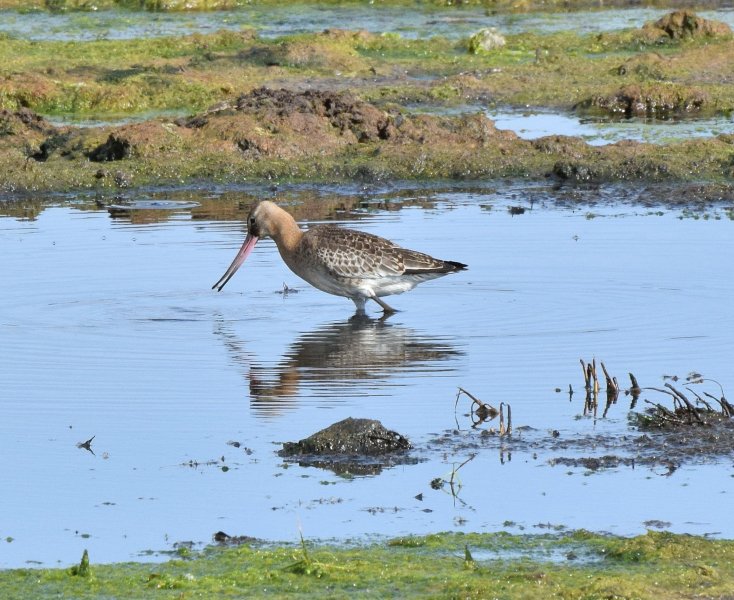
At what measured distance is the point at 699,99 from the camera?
2111 cm

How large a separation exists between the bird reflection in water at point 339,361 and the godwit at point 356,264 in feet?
1.36

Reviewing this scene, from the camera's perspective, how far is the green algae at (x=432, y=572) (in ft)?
18.9

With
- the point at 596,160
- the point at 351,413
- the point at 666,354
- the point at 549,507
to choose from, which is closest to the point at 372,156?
the point at 596,160

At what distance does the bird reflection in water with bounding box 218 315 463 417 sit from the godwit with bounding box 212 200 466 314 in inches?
16.3

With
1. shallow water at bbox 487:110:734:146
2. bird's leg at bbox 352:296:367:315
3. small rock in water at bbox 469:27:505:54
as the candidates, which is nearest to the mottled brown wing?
bird's leg at bbox 352:296:367:315

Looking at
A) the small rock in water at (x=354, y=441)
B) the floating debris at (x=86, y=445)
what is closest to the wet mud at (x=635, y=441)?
the small rock in water at (x=354, y=441)

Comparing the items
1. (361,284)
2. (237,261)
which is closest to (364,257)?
(361,284)

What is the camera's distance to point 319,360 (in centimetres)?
1033

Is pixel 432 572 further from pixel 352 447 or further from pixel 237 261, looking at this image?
pixel 237 261

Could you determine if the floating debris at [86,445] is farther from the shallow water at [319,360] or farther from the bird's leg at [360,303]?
the bird's leg at [360,303]

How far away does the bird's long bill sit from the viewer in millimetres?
12656

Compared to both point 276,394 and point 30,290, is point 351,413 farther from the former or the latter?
point 30,290

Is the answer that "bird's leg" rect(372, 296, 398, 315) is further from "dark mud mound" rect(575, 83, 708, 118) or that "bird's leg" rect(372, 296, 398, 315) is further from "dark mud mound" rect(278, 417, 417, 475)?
"dark mud mound" rect(575, 83, 708, 118)

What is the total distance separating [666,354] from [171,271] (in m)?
4.88
